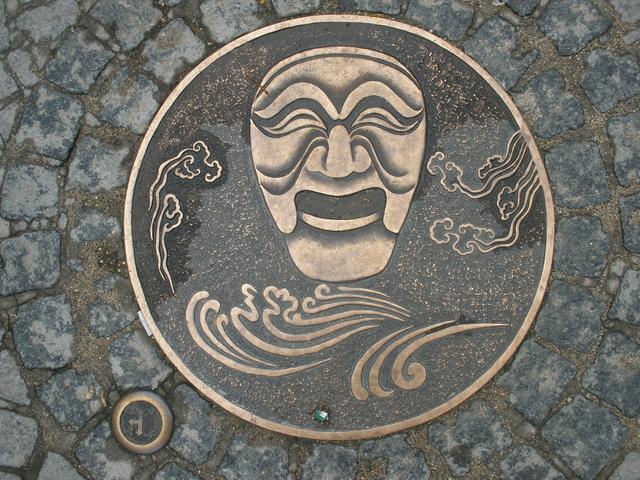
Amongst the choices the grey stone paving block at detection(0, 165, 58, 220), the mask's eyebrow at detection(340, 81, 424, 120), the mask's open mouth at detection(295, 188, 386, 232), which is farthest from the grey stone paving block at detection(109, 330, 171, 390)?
the mask's eyebrow at detection(340, 81, 424, 120)

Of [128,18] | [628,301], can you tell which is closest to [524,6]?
[628,301]

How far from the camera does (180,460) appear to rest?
242 cm

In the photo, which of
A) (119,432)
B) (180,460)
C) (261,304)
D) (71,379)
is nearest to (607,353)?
(261,304)

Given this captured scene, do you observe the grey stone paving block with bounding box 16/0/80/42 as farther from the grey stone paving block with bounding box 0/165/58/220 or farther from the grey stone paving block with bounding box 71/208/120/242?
the grey stone paving block with bounding box 71/208/120/242

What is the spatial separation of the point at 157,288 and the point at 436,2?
160 cm

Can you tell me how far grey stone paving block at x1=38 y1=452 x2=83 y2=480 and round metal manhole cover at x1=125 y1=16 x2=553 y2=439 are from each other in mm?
590

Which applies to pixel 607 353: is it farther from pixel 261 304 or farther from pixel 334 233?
pixel 261 304

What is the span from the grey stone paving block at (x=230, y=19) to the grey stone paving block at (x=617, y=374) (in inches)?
74.0

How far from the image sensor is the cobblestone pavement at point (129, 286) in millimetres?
2379

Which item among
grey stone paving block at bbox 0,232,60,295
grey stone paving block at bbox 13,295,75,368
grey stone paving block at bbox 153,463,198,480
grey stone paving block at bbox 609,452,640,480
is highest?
grey stone paving block at bbox 0,232,60,295

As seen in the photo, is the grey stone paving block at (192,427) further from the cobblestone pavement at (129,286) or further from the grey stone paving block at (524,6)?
the grey stone paving block at (524,6)

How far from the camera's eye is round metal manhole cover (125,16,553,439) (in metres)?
2.38

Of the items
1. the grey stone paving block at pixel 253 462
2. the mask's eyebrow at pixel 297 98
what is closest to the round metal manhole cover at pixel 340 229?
the mask's eyebrow at pixel 297 98

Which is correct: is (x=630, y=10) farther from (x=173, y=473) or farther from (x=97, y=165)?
(x=173, y=473)
